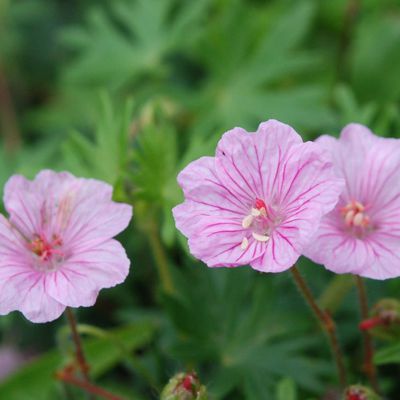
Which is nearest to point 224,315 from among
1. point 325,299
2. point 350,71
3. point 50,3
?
point 325,299

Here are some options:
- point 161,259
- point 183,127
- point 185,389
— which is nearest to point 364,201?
point 185,389

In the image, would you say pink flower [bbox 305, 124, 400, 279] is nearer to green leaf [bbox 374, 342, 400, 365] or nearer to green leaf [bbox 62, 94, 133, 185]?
green leaf [bbox 374, 342, 400, 365]

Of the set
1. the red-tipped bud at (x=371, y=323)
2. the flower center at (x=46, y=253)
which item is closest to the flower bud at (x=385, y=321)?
the red-tipped bud at (x=371, y=323)

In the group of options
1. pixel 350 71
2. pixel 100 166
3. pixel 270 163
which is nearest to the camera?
pixel 270 163

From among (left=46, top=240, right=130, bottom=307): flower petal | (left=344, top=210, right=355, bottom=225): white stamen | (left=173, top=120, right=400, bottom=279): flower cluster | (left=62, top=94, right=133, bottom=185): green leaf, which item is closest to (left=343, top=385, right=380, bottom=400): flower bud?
(left=173, top=120, right=400, bottom=279): flower cluster

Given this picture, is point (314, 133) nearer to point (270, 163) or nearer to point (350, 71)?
point (350, 71)

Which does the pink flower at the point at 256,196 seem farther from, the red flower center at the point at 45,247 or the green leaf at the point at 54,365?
the green leaf at the point at 54,365
